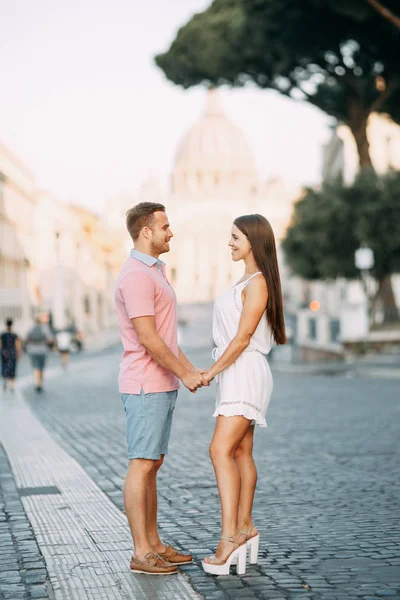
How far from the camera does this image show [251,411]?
5.05 meters

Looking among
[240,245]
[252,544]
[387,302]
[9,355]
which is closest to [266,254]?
[240,245]

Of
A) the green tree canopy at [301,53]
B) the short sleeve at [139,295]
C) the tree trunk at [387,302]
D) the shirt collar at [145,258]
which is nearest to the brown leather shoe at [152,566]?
the short sleeve at [139,295]

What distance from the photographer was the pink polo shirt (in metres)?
4.99

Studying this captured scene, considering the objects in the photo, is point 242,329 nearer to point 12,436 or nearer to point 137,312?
point 137,312

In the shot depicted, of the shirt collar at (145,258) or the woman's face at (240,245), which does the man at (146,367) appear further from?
the woman's face at (240,245)

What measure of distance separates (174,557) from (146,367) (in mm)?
847

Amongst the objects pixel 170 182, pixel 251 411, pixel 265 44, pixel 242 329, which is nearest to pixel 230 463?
pixel 251 411

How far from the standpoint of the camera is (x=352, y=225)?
34688mm

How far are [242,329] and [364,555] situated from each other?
1.22m

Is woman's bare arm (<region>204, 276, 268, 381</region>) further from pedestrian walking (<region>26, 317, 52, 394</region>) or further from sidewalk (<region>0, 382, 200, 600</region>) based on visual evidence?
pedestrian walking (<region>26, 317, 52, 394</region>)

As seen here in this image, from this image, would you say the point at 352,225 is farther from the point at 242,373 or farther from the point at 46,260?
the point at 46,260

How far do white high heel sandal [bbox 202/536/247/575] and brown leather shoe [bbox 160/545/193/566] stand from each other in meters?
0.22

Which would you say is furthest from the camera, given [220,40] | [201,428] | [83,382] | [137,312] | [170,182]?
[170,182]

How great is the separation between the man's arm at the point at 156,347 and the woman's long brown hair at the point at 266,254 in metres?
0.45
